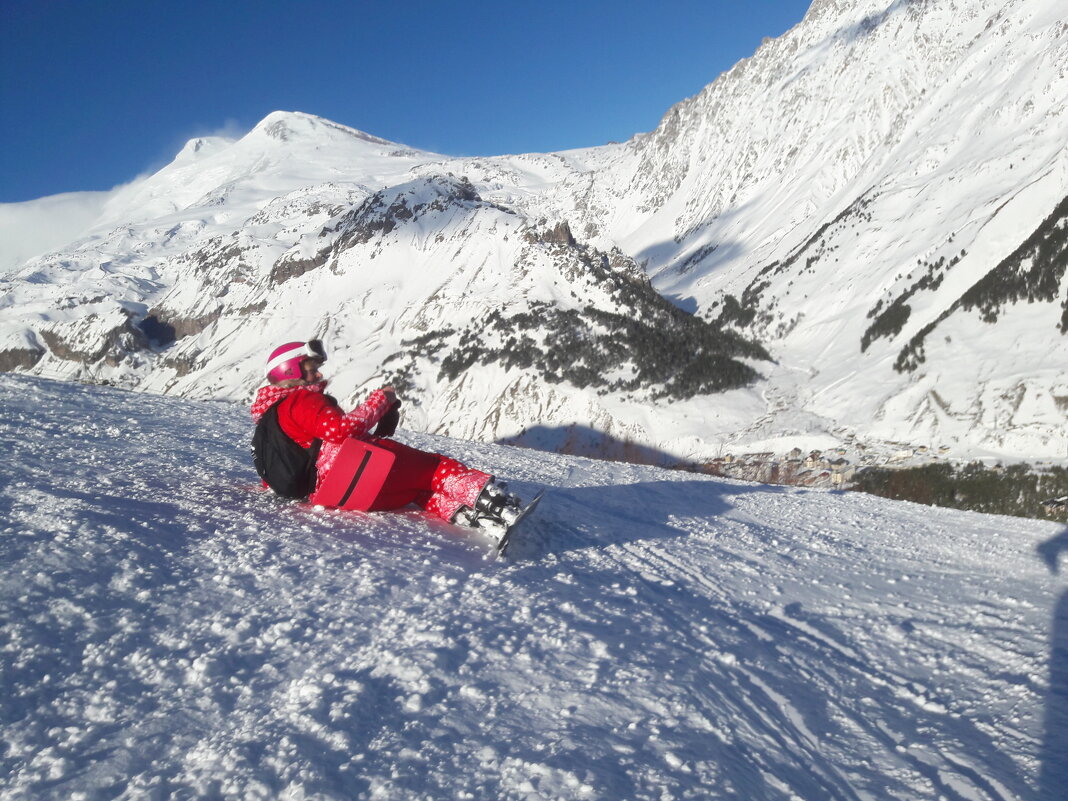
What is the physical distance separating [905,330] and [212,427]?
217ft

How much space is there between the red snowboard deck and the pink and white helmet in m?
0.95

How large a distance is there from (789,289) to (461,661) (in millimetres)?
98104

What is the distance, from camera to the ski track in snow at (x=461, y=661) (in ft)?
8.57

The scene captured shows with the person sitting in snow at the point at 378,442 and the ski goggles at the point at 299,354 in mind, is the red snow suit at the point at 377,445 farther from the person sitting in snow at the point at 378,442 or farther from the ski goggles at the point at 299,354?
the ski goggles at the point at 299,354

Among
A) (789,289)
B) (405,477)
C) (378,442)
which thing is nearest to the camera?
(378,442)

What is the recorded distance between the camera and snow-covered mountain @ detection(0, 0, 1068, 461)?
52.4 m

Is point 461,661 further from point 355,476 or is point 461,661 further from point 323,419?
point 323,419

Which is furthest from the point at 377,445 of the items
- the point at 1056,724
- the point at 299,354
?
the point at 1056,724

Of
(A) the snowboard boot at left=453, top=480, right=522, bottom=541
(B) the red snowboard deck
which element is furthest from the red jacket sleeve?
(A) the snowboard boot at left=453, top=480, right=522, bottom=541

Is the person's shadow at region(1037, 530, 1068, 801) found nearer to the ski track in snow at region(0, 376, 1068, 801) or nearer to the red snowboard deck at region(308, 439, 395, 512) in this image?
the ski track in snow at region(0, 376, 1068, 801)

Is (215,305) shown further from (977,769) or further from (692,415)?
(977,769)

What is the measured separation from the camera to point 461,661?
138 inches

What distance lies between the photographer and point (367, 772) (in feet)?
8.30

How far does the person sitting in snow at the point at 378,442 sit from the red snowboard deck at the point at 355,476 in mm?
76
